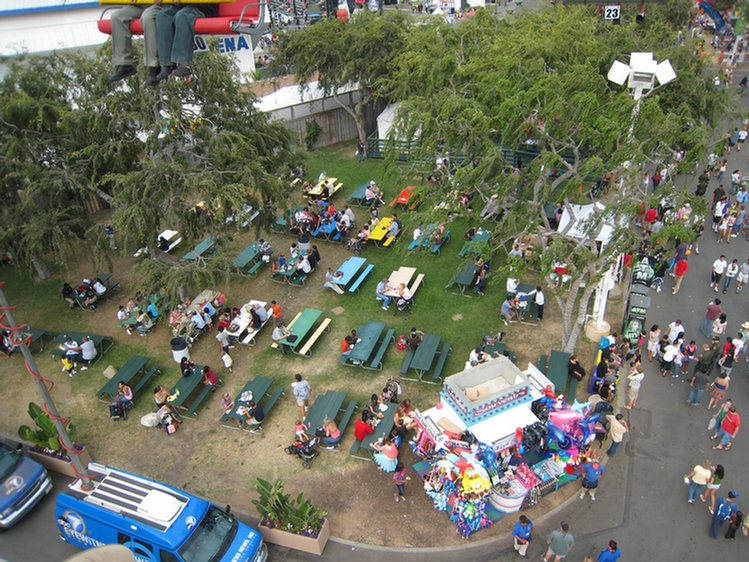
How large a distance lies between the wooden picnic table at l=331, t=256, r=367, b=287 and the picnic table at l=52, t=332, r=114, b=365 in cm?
708

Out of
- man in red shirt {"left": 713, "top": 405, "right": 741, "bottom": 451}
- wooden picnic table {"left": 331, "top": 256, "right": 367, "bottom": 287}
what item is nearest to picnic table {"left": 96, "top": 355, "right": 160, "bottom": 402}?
wooden picnic table {"left": 331, "top": 256, "right": 367, "bottom": 287}

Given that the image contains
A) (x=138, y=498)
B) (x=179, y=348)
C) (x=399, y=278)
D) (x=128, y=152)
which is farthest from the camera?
(x=399, y=278)

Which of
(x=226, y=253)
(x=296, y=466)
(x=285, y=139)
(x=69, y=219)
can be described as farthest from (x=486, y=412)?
(x=69, y=219)

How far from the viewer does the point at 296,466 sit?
1227 centimetres

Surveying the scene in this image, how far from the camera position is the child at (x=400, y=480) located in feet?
Answer: 36.4

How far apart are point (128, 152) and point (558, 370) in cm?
1338

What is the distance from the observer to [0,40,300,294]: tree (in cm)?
1425

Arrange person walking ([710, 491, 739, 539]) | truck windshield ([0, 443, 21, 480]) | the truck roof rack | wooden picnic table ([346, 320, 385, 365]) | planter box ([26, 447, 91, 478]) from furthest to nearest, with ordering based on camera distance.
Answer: wooden picnic table ([346, 320, 385, 365]), planter box ([26, 447, 91, 478]), truck windshield ([0, 443, 21, 480]), person walking ([710, 491, 739, 539]), the truck roof rack

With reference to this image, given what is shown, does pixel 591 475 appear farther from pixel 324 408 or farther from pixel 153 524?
pixel 153 524

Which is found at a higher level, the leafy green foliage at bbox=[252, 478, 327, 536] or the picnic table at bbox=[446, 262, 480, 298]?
the picnic table at bbox=[446, 262, 480, 298]

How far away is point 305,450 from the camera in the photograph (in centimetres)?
1204

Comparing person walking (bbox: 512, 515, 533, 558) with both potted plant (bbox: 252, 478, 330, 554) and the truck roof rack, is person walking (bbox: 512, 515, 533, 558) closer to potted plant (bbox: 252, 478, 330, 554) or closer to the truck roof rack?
potted plant (bbox: 252, 478, 330, 554)

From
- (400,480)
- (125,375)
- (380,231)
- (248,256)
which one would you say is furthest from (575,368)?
(125,375)

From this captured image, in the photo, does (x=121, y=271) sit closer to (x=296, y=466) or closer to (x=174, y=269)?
(x=174, y=269)
